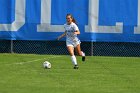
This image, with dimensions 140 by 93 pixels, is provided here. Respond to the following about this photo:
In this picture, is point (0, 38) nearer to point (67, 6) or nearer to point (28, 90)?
point (67, 6)

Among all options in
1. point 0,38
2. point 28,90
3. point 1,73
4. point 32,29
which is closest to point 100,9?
point 32,29

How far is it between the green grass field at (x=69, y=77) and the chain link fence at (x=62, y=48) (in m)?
3.05

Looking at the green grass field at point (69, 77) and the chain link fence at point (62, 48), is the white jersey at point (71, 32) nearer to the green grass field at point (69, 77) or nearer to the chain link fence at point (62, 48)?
the green grass field at point (69, 77)

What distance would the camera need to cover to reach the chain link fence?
23656mm

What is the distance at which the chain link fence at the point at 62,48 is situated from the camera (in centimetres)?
2366

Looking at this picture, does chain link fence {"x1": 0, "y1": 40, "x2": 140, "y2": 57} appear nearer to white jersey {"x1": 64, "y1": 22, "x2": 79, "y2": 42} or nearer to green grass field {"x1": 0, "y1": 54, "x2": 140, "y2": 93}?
green grass field {"x1": 0, "y1": 54, "x2": 140, "y2": 93}

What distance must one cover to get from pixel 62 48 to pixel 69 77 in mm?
9531

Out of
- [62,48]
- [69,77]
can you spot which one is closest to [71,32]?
[69,77]

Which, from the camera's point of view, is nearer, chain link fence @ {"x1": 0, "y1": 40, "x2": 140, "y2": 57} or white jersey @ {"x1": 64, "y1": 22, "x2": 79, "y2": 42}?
white jersey @ {"x1": 64, "y1": 22, "x2": 79, "y2": 42}

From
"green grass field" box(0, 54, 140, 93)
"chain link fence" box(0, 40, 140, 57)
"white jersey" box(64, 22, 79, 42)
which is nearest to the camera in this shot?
"green grass field" box(0, 54, 140, 93)

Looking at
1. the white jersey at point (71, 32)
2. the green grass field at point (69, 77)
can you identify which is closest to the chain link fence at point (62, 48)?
the green grass field at point (69, 77)

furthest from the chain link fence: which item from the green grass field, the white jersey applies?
the white jersey

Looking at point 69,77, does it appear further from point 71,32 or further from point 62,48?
point 62,48

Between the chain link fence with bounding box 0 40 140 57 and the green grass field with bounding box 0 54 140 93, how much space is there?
10.00ft
